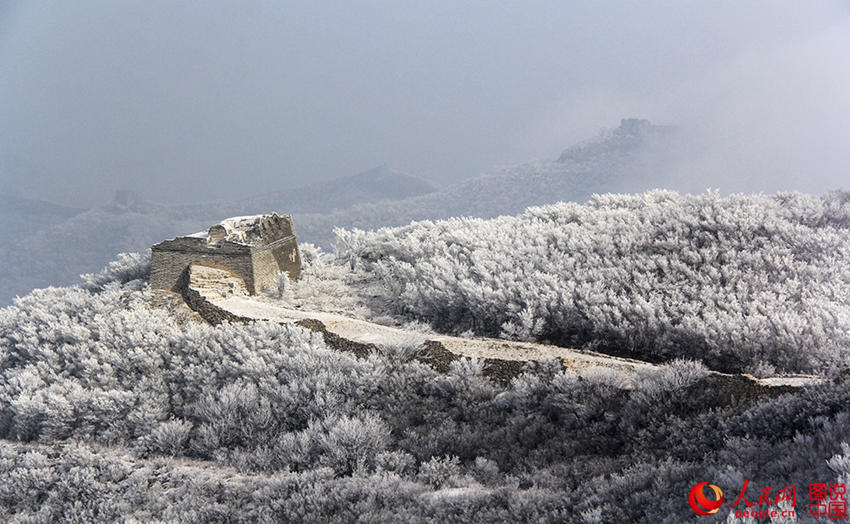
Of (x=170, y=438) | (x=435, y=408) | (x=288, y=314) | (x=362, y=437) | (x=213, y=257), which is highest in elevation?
(x=213, y=257)

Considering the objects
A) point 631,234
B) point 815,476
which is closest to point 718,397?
point 815,476

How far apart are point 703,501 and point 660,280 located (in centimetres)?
738

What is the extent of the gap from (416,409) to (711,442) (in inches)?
137

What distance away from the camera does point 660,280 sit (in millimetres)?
10852

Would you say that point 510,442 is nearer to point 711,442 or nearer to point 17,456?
point 711,442

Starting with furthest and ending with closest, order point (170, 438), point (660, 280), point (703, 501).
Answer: point (660, 280) < point (170, 438) < point (703, 501)

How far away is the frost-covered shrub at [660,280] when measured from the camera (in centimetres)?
855

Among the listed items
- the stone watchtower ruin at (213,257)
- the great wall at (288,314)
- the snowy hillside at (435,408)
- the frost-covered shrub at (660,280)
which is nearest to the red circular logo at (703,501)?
the snowy hillside at (435,408)

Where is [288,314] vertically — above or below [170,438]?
above

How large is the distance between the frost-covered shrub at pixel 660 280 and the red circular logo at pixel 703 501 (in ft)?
14.1

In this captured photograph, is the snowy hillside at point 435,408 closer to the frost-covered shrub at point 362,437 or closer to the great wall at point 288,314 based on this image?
the frost-covered shrub at point 362,437

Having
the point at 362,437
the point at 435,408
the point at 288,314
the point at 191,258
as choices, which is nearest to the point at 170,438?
the point at 362,437

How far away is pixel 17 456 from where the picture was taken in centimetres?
780

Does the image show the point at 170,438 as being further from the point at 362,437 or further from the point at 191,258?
the point at 191,258
